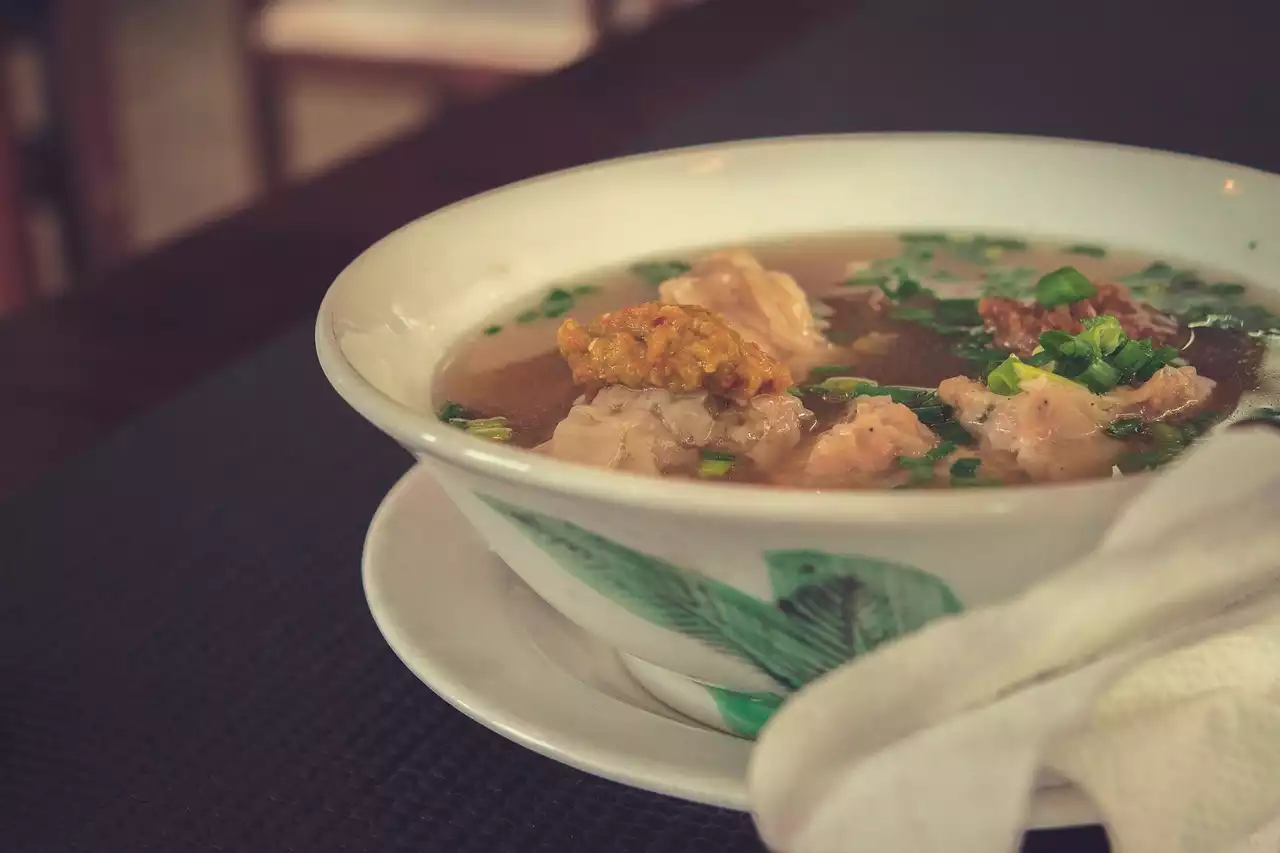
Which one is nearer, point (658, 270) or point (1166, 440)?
point (1166, 440)

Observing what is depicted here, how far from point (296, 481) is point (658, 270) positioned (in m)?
0.43

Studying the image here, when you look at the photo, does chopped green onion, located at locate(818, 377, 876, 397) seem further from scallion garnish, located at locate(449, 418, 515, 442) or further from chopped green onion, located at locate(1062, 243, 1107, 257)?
chopped green onion, located at locate(1062, 243, 1107, 257)

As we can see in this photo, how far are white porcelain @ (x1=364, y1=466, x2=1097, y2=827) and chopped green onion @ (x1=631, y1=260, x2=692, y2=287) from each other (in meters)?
0.34

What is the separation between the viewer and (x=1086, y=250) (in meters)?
1.31

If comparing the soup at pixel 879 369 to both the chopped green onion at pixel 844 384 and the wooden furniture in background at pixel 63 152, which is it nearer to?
the chopped green onion at pixel 844 384

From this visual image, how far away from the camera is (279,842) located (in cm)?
81

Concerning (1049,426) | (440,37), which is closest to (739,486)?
(1049,426)

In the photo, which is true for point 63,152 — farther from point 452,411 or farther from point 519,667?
point 519,667

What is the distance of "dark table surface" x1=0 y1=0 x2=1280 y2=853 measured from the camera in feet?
2.81

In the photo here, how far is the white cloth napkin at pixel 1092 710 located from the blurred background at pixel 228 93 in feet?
11.4

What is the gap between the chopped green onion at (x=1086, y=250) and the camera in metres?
1.30

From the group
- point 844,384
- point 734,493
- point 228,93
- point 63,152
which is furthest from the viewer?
point 228,93

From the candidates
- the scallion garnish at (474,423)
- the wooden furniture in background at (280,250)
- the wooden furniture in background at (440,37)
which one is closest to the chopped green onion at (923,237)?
the scallion garnish at (474,423)

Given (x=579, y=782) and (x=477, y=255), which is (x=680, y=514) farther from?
(x=477, y=255)
